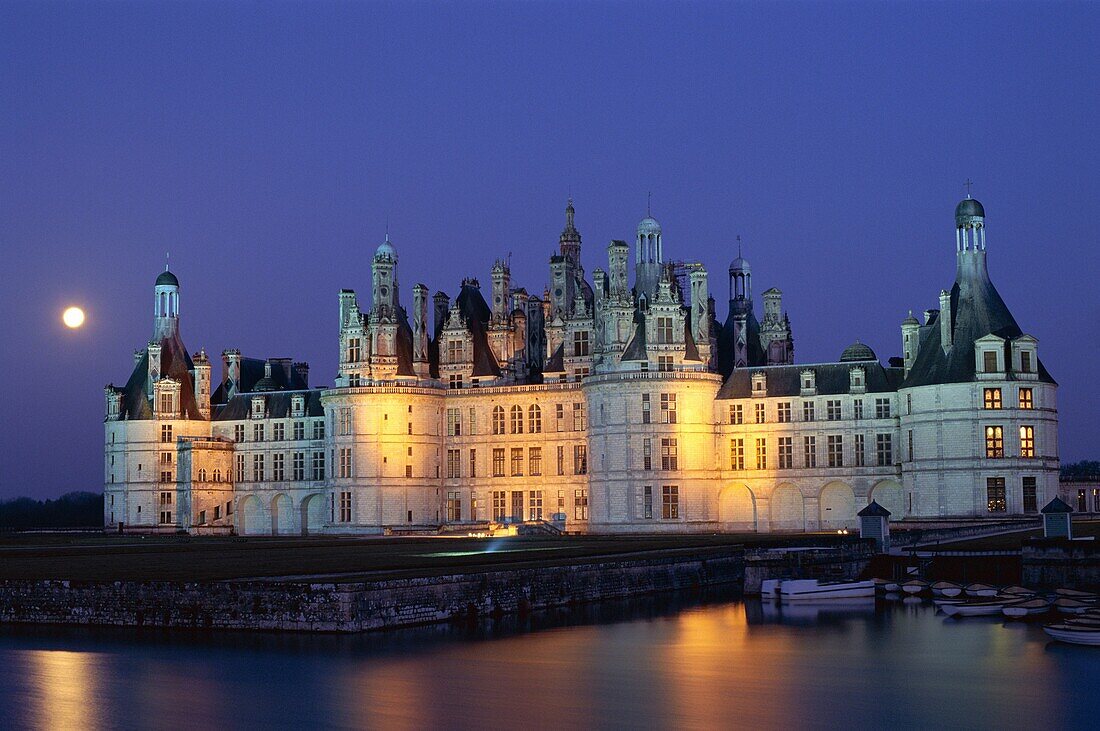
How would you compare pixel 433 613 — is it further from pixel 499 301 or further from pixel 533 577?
pixel 499 301

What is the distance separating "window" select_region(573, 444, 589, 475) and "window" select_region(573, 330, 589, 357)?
5.21 meters

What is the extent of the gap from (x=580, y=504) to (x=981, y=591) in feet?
134

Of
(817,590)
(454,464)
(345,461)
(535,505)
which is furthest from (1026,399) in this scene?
(345,461)

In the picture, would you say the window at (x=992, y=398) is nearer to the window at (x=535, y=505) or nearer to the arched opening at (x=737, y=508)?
the arched opening at (x=737, y=508)

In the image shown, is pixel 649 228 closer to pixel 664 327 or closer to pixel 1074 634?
pixel 664 327

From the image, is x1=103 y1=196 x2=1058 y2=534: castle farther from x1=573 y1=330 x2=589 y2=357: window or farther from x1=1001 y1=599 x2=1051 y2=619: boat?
x1=1001 y1=599 x2=1051 y2=619: boat

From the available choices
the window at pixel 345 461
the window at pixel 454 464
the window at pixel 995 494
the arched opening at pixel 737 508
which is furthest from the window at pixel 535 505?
the window at pixel 995 494

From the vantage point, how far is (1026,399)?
239 ft

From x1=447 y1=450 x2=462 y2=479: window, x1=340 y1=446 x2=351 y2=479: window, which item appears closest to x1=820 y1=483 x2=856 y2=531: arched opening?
x1=447 y1=450 x2=462 y2=479: window

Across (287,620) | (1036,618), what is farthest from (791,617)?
(287,620)

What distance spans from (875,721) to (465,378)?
61.7 metres

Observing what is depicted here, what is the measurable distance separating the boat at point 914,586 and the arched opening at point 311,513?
49.6 meters

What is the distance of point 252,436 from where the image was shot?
311ft

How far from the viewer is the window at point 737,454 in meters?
81.2
